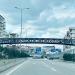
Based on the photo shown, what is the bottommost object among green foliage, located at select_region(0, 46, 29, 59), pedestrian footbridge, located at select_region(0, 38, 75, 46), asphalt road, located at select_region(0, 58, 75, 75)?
asphalt road, located at select_region(0, 58, 75, 75)

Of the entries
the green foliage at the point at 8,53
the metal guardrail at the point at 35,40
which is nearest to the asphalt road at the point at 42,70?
the green foliage at the point at 8,53

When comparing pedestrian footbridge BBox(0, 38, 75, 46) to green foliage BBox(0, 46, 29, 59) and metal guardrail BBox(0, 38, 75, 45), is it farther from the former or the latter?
green foliage BBox(0, 46, 29, 59)

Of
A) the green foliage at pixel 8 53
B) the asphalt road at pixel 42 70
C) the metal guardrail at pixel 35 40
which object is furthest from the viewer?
the metal guardrail at pixel 35 40

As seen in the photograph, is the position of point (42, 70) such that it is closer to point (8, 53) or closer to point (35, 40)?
point (35, 40)

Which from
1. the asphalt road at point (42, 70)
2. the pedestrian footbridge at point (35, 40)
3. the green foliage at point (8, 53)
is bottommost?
the asphalt road at point (42, 70)

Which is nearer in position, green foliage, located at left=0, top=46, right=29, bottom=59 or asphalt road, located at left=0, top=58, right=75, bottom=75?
asphalt road, located at left=0, top=58, right=75, bottom=75

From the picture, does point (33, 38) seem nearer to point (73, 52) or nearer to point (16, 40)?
point (16, 40)

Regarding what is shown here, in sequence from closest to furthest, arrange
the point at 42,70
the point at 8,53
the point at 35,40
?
the point at 42,70 < the point at 35,40 < the point at 8,53

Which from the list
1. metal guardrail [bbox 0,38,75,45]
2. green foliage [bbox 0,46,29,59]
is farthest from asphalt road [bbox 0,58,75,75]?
metal guardrail [bbox 0,38,75,45]

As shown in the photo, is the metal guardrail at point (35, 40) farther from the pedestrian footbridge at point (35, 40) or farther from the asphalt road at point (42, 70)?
the asphalt road at point (42, 70)

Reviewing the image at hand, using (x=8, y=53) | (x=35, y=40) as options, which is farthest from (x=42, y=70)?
(x=8, y=53)

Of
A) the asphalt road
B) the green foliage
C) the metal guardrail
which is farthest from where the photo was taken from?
the metal guardrail

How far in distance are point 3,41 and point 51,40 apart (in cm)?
1593

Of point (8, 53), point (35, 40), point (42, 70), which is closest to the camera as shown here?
point (42, 70)
